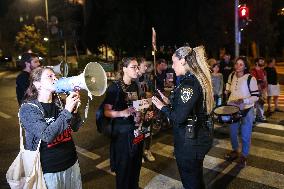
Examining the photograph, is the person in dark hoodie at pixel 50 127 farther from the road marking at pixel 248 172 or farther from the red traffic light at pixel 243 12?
the red traffic light at pixel 243 12

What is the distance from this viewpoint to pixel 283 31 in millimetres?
44406

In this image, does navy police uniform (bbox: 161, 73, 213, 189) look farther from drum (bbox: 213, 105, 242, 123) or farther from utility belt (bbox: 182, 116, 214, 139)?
drum (bbox: 213, 105, 242, 123)

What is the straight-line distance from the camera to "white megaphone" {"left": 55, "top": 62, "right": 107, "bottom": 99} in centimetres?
307

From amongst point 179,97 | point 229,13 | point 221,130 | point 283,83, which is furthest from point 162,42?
point 179,97

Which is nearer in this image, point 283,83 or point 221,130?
point 221,130

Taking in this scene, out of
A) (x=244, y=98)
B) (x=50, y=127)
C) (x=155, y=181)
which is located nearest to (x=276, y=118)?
(x=244, y=98)

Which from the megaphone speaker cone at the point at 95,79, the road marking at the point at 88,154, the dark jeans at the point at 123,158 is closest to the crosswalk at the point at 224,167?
the road marking at the point at 88,154

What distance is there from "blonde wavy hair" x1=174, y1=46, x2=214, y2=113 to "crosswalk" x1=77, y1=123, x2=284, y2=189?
93.1 inches

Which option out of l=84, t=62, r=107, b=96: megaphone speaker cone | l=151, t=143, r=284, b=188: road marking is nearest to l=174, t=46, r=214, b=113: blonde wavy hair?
l=84, t=62, r=107, b=96: megaphone speaker cone

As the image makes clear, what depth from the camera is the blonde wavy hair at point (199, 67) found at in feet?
12.4

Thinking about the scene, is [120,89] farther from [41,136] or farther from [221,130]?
[221,130]

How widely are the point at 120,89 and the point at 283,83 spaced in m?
18.4

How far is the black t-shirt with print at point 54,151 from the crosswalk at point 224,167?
2.53 metres

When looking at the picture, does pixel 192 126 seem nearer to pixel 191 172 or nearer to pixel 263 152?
pixel 191 172
